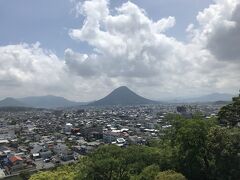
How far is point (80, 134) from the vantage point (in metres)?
67.5

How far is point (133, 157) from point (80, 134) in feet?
158

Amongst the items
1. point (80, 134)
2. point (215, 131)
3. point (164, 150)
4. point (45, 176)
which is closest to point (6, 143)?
point (80, 134)

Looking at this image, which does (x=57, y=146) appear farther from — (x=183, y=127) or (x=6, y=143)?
(x=183, y=127)

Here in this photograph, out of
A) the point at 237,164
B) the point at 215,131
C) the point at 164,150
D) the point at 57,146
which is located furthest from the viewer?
the point at 57,146

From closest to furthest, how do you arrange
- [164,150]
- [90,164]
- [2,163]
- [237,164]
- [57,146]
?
1. [237,164]
2. [90,164]
3. [164,150]
4. [2,163]
5. [57,146]

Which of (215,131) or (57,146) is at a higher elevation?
(215,131)

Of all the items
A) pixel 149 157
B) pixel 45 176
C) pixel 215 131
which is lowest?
pixel 45 176

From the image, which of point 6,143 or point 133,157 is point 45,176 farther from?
point 6,143

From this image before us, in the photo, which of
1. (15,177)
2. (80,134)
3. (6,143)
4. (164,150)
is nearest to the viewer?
(164,150)

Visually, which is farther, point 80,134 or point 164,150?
point 80,134

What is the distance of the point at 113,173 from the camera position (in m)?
19.3

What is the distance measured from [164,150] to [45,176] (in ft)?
26.6

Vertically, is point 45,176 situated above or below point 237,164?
below

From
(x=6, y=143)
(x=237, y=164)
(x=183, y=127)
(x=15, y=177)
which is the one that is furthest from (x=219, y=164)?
(x=6, y=143)
